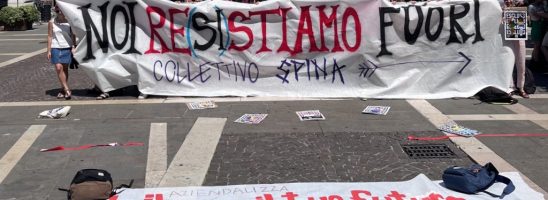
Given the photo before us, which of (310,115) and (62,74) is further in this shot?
(62,74)

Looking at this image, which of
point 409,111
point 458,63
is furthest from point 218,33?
point 458,63

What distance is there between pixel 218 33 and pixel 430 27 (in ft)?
10.1

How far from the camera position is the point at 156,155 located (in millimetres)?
5742

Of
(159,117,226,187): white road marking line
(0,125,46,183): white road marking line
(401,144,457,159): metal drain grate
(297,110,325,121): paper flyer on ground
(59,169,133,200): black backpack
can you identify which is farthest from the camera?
(297,110,325,121): paper flyer on ground

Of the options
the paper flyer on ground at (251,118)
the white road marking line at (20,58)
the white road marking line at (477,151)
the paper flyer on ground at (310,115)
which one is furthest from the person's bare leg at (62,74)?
the white road marking line at (477,151)

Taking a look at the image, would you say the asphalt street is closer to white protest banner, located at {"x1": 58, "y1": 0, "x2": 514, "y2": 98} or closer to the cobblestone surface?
the cobblestone surface

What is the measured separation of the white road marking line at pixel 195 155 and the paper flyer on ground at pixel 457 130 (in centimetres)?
259

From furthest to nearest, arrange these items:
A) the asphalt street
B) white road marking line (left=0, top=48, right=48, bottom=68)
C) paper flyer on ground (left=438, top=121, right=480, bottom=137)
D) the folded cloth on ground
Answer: white road marking line (left=0, top=48, right=48, bottom=68) < the folded cloth on ground < paper flyer on ground (left=438, top=121, right=480, bottom=137) < the asphalt street

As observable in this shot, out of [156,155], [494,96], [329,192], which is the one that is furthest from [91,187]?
[494,96]

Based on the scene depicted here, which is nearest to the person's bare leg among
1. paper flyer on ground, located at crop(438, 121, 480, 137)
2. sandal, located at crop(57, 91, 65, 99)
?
sandal, located at crop(57, 91, 65, 99)

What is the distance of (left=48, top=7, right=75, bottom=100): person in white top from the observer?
27.5ft

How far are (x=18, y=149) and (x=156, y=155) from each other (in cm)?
150

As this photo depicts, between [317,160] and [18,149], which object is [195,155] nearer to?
→ [317,160]

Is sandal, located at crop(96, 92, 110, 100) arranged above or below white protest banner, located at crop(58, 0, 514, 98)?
below
